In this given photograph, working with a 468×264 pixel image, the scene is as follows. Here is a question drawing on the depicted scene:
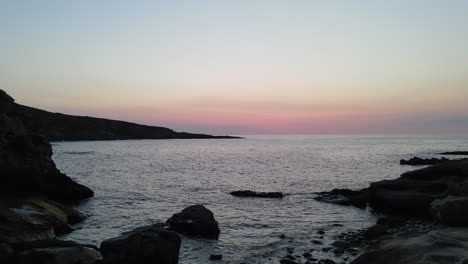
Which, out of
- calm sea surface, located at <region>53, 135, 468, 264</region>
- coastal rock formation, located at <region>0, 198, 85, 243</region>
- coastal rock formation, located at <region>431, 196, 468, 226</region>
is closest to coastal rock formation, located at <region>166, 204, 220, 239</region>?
calm sea surface, located at <region>53, 135, 468, 264</region>

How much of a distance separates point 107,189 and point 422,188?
35829mm

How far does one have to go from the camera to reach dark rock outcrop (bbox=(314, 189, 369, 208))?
1542 inches

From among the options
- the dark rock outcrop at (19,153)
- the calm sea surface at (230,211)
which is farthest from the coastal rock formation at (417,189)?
the dark rock outcrop at (19,153)

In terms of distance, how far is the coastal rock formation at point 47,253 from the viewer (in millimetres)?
12422

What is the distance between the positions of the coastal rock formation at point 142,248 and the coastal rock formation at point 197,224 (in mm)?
8054

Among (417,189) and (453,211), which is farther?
(417,189)

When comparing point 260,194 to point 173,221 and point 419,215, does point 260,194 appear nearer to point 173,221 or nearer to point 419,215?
point 419,215

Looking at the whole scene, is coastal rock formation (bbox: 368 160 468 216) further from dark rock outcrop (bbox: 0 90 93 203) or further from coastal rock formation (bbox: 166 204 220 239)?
dark rock outcrop (bbox: 0 90 93 203)

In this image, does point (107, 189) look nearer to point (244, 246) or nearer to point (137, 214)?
point (137, 214)

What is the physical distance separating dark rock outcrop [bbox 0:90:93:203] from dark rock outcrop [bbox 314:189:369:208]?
2726 centimetres

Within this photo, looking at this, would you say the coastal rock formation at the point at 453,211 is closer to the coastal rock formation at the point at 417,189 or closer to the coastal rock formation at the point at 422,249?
the coastal rock formation at the point at 422,249

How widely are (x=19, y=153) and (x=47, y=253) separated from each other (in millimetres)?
19823

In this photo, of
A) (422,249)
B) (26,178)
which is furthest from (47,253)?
(26,178)

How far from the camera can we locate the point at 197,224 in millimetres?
26266
